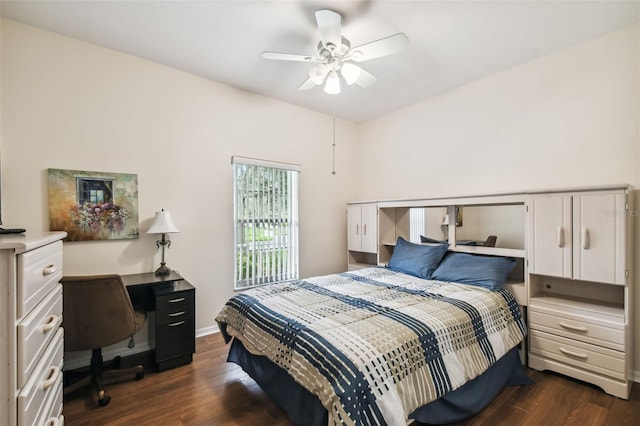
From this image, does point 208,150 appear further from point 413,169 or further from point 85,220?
point 413,169

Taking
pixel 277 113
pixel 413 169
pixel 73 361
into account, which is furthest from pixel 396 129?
pixel 73 361

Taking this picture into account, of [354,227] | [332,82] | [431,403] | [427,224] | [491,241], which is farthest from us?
[354,227]

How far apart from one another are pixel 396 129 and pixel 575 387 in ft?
10.8

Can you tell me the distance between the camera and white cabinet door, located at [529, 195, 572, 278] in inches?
90.5

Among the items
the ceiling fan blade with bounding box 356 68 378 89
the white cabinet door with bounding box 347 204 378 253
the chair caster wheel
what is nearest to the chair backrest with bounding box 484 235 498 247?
the white cabinet door with bounding box 347 204 378 253

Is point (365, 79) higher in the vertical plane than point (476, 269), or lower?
higher

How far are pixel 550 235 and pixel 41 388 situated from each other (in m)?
3.32

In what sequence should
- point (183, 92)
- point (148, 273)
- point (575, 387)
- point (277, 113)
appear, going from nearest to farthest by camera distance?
point (575, 387)
point (148, 273)
point (183, 92)
point (277, 113)

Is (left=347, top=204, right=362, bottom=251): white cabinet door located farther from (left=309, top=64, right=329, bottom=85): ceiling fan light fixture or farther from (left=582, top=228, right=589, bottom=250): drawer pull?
(left=582, top=228, right=589, bottom=250): drawer pull

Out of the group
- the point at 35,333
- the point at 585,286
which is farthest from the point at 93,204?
the point at 585,286

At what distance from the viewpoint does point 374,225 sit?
3.86m

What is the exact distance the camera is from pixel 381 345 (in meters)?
1.52

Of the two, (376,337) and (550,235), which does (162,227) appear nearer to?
(376,337)

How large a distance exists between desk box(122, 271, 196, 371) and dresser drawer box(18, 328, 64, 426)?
0.97 m
